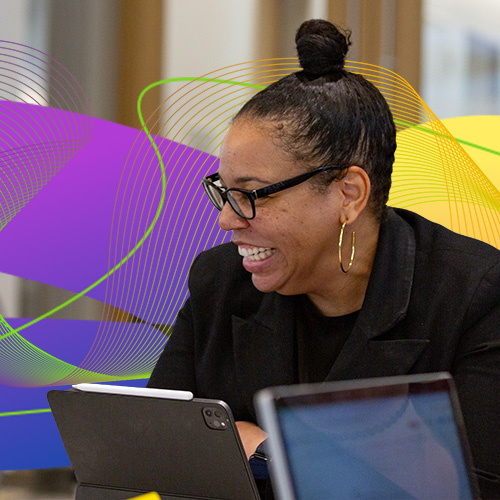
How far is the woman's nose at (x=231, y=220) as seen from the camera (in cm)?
145

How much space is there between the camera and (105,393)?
970mm

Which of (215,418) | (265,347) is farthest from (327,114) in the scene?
(215,418)

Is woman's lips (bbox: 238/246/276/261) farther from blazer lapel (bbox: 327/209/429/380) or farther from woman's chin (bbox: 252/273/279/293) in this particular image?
blazer lapel (bbox: 327/209/429/380)

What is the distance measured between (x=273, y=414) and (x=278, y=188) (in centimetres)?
84

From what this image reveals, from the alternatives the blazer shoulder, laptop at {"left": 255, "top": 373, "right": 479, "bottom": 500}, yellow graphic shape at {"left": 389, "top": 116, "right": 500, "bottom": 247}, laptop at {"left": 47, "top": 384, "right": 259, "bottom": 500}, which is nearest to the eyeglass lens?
the blazer shoulder

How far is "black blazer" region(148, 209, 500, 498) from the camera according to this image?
1409 mm

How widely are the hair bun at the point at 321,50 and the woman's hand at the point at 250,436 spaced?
0.70m

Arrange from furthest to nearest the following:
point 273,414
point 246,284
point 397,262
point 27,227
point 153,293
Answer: point 153,293 → point 27,227 → point 246,284 → point 397,262 → point 273,414

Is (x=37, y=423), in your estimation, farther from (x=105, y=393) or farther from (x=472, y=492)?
(x=472, y=492)

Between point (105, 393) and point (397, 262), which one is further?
point (397, 262)

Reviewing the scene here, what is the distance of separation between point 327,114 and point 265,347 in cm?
49

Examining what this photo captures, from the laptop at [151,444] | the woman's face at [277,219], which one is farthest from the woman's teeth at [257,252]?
the laptop at [151,444]

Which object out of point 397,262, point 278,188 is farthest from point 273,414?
point 397,262

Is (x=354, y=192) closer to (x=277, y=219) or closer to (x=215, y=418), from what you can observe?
(x=277, y=219)
